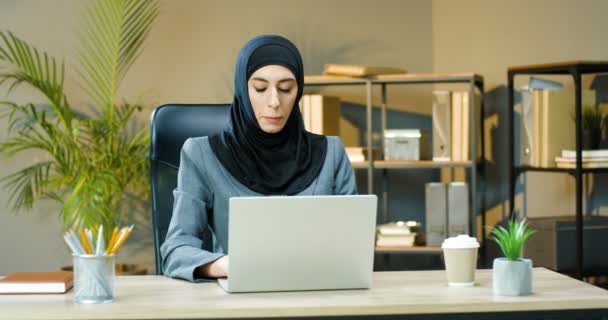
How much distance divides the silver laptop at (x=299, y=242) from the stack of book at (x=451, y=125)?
254 cm

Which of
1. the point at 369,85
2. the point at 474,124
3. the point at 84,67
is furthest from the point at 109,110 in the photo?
the point at 474,124

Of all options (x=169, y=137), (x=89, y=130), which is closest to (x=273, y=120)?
(x=169, y=137)

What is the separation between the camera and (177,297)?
5.24 feet

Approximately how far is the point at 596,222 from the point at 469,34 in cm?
125

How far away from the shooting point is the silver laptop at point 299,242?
1.54 meters

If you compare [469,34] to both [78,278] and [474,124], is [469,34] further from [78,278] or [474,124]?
[78,278]

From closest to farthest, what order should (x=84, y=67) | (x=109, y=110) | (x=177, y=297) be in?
(x=177, y=297), (x=109, y=110), (x=84, y=67)

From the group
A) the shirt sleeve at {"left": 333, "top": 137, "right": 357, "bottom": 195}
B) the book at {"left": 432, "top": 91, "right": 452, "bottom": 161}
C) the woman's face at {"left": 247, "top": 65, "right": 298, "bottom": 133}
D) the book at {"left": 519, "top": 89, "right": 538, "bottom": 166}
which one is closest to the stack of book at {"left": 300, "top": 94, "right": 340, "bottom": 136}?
the book at {"left": 432, "top": 91, "right": 452, "bottom": 161}

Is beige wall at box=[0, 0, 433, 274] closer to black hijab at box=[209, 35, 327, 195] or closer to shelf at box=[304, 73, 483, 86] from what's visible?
shelf at box=[304, 73, 483, 86]

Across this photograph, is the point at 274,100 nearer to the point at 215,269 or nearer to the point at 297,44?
the point at 215,269

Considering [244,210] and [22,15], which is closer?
[244,210]

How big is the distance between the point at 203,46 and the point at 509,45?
1550mm

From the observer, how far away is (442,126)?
4113 millimetres

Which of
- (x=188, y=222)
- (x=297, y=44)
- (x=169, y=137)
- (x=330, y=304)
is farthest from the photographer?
(x=297, y=44)
